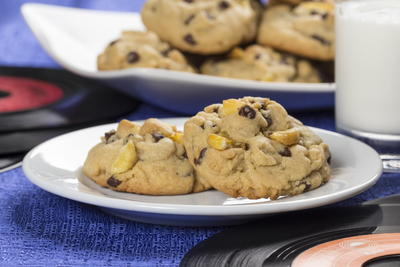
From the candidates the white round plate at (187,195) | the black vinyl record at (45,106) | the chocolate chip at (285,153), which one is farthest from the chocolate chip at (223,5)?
the chocolate chip at (285,153)

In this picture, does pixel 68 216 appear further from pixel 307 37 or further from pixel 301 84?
pixel 307 37

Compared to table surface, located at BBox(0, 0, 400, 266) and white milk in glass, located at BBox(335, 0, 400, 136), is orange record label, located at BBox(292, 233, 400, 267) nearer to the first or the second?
table surface, located at BBox(0, 0, 400, 266)

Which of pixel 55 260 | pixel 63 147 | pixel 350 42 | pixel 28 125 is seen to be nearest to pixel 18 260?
pixel 55 260

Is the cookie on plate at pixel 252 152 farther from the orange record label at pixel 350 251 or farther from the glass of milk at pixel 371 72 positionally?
the glass of milk at pixel 371 72

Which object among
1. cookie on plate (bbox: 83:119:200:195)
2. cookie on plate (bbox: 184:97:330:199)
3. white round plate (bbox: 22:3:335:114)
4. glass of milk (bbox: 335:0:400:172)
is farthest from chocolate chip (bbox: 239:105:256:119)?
white round plate (bbox: 22:3:335:114)

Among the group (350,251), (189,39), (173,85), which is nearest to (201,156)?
(350,251)

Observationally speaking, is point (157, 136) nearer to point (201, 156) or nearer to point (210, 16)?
point (201, 156)
